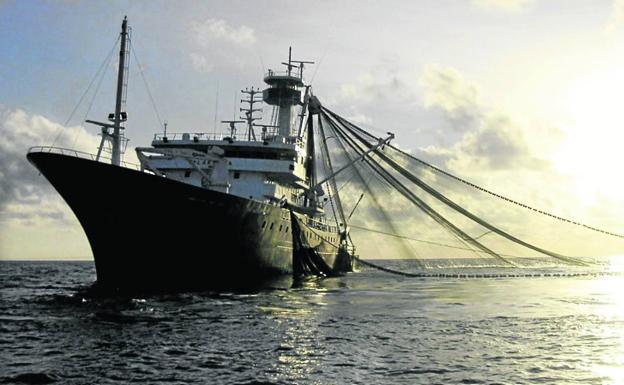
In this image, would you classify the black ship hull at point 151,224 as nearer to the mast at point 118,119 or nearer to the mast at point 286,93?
the mast at point 118,119

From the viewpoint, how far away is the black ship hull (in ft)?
86.0

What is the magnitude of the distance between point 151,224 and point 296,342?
12748 mm

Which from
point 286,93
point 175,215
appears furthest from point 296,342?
point 286,93

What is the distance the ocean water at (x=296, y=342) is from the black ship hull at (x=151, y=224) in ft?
6.27

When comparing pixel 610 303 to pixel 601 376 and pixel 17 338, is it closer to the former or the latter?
pixel 601 376

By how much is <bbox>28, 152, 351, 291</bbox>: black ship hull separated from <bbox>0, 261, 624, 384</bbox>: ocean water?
1.91 meters

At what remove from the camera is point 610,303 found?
103ft

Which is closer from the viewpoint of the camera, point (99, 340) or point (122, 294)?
point (99, 340)

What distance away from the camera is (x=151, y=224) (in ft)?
88.7

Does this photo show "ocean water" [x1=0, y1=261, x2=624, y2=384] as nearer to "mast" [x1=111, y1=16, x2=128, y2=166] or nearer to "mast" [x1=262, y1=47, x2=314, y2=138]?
"mast" [x1=111, y1=16, x2=128, y2=166]

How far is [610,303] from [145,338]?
25.1 m

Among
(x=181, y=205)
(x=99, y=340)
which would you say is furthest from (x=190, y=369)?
(x=181, y=205)

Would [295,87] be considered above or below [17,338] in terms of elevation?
above

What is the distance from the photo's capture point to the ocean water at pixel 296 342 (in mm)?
12734
